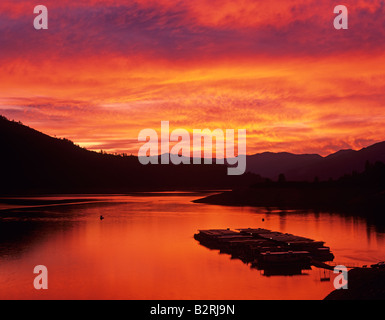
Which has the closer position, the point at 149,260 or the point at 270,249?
the point at 149,260

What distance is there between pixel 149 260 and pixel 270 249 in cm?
1701

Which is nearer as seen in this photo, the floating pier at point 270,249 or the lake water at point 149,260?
the lake water at point 149,260

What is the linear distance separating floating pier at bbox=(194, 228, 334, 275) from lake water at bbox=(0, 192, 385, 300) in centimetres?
197

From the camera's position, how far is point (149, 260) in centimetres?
6241

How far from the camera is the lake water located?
46.0 metres

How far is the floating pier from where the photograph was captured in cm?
5812

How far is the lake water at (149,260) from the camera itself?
46.0 metres

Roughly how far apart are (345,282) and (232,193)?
152743 millimetres

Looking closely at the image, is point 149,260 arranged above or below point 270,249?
below

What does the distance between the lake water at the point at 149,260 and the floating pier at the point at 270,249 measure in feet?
6.45

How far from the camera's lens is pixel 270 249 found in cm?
6450

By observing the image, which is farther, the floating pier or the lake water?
the floating pier
